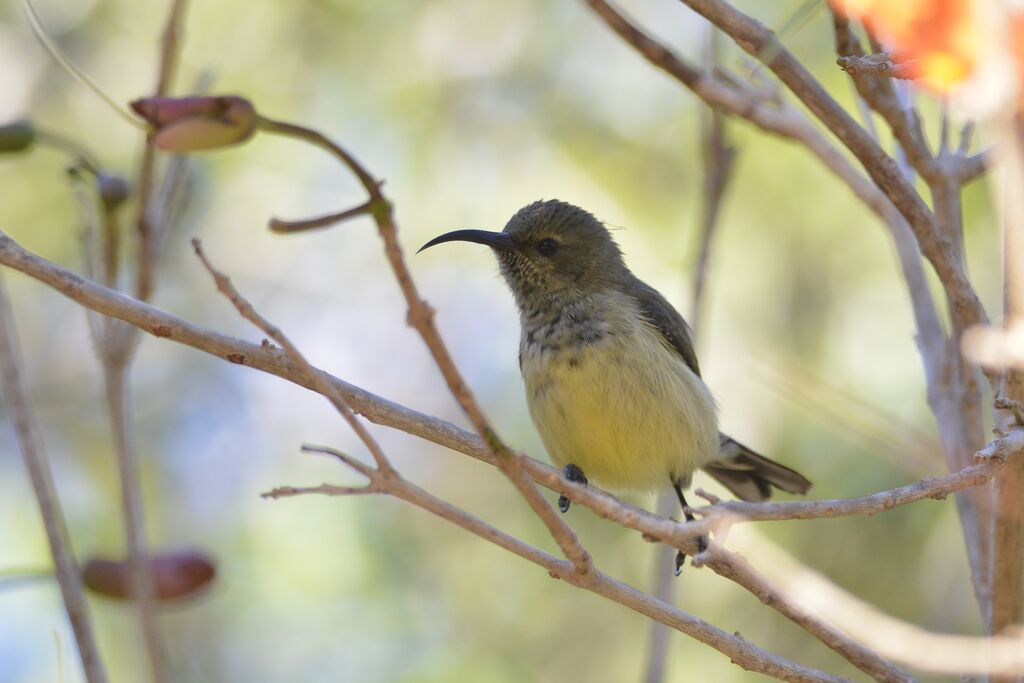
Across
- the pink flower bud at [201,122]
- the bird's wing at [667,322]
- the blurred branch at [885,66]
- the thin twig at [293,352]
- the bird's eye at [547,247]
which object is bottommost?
the thin twig at [293,352]

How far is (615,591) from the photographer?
2506 millimetres

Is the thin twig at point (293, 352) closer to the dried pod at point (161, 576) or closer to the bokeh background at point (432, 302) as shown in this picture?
the dried pod at point (161, 576)

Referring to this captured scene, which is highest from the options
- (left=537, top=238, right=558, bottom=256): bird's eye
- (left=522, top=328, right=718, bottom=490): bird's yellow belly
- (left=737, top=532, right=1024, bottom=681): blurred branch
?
(left=537, top=238, right=558, bottom=256): bird's eye

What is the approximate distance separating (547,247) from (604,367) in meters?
0.80

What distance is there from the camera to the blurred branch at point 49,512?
2.63m

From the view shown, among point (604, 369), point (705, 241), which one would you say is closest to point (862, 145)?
point (705, 241)

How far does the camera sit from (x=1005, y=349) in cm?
221

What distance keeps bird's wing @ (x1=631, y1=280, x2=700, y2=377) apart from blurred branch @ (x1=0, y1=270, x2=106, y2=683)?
2954 mm

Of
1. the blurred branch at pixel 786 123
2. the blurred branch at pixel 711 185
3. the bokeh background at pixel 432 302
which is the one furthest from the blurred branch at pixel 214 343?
the bokeh background at pixel 432 302

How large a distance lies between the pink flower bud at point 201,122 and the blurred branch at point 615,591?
692mm

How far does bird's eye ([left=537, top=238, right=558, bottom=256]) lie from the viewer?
5262 mm

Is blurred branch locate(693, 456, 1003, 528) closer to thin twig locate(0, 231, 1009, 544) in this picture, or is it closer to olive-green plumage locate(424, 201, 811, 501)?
thin twig locate(0, 231, 1009, 544)

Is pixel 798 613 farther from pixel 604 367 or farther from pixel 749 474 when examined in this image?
pixel 749 474

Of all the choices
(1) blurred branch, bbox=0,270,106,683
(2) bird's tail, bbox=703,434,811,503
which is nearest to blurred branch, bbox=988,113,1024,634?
(1) blurred branch, bbox=0,270,106,683
